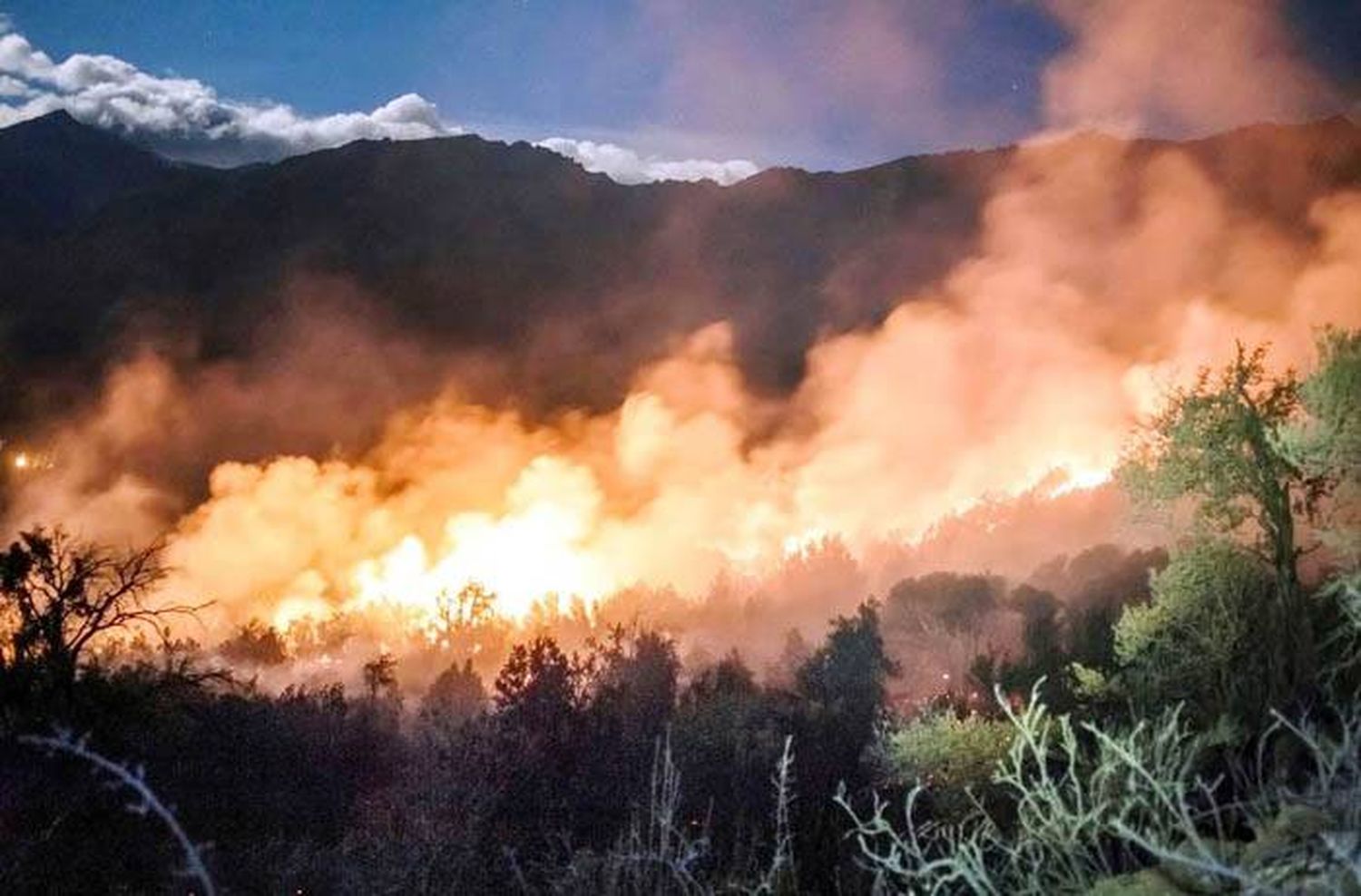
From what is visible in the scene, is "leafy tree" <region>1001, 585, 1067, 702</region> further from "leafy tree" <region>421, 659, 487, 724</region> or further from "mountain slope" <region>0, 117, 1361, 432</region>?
"mountain slope" <region>0, 117, 1361, 432</region>

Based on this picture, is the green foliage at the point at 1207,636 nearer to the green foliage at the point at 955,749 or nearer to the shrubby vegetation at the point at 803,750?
the shrubby vegetation at the point at 803,750

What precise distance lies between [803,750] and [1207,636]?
758cm

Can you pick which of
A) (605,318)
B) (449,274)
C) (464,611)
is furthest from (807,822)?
(449,274)

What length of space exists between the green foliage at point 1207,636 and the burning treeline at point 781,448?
2320cm

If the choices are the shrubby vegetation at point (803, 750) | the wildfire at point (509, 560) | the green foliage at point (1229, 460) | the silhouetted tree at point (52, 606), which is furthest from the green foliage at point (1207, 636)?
the wildfire at point (509, 560)

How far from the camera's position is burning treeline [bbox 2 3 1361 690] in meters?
50.2

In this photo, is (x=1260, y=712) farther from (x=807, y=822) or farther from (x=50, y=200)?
(x=50, y=200)

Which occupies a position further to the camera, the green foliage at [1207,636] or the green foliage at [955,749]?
the green foliage at [955,749]

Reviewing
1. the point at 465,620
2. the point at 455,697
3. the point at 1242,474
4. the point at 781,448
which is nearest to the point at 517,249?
the point at 781,448

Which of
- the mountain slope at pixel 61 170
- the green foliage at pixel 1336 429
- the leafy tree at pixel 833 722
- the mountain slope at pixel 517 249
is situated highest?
the mountain slope at pixel 61 170

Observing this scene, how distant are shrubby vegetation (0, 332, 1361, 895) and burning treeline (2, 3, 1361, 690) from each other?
17.7 m

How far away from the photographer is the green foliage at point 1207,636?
10.9 meters

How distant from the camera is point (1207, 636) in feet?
37.4

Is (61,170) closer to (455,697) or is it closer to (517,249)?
(517,249)
